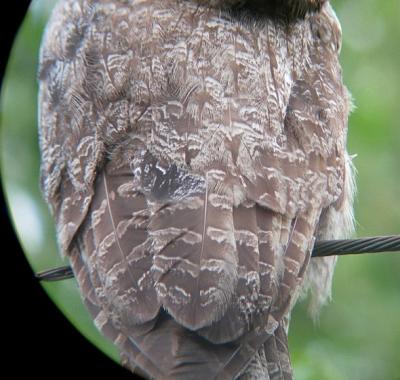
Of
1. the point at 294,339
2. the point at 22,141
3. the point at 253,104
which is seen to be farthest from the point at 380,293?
Result: the point at 253,104

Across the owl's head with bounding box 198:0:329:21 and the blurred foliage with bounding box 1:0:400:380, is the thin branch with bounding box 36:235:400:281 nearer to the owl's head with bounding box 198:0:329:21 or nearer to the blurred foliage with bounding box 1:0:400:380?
the owl's head with bounding box 198:0:329:21

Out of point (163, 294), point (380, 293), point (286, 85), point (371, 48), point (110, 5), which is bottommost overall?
point (380, 293)

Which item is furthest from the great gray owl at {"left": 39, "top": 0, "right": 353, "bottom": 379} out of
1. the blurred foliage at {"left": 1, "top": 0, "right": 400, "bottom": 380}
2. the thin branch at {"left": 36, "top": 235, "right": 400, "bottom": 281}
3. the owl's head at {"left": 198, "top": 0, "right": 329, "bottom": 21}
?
the blurred foliage at {"left": 1, "top": 0, "right": 400, "bottom": 380}

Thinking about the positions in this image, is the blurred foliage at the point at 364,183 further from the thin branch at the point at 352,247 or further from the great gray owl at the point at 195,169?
the thin branch at the point at 352,247

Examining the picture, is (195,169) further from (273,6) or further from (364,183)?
(364,183)

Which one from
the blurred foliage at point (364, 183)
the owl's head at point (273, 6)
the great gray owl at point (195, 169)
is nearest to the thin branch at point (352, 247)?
the great gray owl at point (195, 169)

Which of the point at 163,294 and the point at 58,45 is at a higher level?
the point at 58,45

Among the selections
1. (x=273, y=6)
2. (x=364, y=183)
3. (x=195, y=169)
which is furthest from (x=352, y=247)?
(x=364, y=183)

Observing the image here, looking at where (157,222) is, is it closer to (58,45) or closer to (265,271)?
(265,271)
